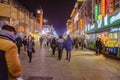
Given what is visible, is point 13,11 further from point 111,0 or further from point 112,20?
point 112,20

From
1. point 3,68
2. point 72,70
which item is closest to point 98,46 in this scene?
point 72,70

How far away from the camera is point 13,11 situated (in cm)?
4788

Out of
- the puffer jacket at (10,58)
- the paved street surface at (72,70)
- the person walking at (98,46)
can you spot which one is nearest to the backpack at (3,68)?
the puffer jacket at (10,58)

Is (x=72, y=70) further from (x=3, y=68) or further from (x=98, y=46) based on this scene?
(x=98, y=46)

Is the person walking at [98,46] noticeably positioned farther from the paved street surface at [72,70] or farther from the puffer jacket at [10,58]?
the puffer jacket at [10,58]

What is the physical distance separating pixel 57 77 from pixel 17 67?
9.77 metres

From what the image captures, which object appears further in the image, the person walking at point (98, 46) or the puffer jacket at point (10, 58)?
the person walking at point (98, 46)

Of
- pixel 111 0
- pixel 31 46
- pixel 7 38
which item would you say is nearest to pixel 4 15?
pixel 111 0

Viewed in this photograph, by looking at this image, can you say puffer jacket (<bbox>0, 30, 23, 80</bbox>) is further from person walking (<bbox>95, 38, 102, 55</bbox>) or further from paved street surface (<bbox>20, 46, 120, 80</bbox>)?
person walking (<bbox>95, 38, 102, 55</bbox>)

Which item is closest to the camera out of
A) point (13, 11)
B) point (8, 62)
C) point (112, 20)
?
point (8, 62)

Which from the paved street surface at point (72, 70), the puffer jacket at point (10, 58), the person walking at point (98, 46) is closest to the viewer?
the puffer jacket at point (10, 58)

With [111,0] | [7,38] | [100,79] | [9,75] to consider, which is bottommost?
[100,79]

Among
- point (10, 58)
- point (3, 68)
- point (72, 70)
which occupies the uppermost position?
point (10, 58)

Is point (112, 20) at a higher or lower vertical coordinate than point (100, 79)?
higher
